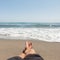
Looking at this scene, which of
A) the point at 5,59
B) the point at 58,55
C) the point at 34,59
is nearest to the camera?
the point at 34,59

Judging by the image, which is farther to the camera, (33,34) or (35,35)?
(33,34)

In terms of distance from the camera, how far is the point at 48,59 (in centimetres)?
720

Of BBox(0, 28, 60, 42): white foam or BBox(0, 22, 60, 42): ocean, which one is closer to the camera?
BBox(0, 28, 60, 42): white foam

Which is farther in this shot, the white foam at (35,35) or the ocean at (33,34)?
the ocean at (33,34)

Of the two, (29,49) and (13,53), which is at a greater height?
(29,49)

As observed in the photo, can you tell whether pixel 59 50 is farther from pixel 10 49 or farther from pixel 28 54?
pixel 28 54

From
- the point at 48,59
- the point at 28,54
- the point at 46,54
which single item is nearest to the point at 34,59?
the point at 28,54

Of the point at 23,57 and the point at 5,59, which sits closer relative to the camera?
the point at 23,57

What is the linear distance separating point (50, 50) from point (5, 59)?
217 centimetres

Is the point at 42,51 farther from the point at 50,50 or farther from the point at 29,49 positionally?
the point at 29,49

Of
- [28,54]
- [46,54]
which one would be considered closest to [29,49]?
[28,54]

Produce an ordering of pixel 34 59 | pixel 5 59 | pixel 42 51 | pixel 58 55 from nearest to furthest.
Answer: pixel 34 59, pixel 5 59, pixel 58 55, pixel 42 51

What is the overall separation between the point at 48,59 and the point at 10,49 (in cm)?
207

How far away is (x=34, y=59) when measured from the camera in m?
5.93
